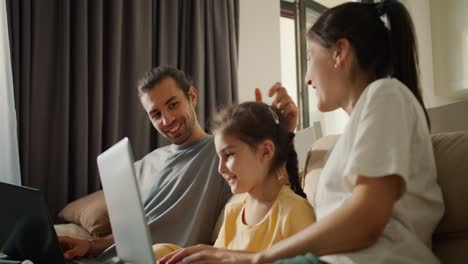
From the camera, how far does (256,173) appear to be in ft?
4.32

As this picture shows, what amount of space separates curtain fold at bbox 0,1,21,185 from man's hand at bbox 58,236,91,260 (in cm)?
81

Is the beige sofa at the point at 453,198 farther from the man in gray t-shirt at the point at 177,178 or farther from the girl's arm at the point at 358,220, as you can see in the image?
the man in gray t-shirt at the point at 177,178

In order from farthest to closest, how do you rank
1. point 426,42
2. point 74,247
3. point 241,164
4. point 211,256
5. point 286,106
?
point 426,42 → point 74,247 → point 286,106 → point 241,164 → point 211,256

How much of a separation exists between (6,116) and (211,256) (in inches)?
63.8

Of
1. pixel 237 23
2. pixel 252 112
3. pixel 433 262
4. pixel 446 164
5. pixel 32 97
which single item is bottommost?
pixel 433 262

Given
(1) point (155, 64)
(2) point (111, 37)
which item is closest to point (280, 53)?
(1) point (155, 64)

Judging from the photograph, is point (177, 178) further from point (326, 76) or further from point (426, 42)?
point (426, 42)

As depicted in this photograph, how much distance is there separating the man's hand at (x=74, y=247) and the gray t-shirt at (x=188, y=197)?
0.23 m

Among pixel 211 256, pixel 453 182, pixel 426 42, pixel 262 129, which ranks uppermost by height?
pixel 426 42

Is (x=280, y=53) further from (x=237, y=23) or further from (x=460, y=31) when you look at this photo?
(x=460, y=31)

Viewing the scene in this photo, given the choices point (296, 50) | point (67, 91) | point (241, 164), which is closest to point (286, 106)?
point (241, 164)

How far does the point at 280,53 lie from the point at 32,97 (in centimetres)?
192

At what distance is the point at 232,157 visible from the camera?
131 cm

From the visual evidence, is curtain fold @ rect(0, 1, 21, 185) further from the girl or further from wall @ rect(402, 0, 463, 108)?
wall @ rect(402, 0, 463, 108)
